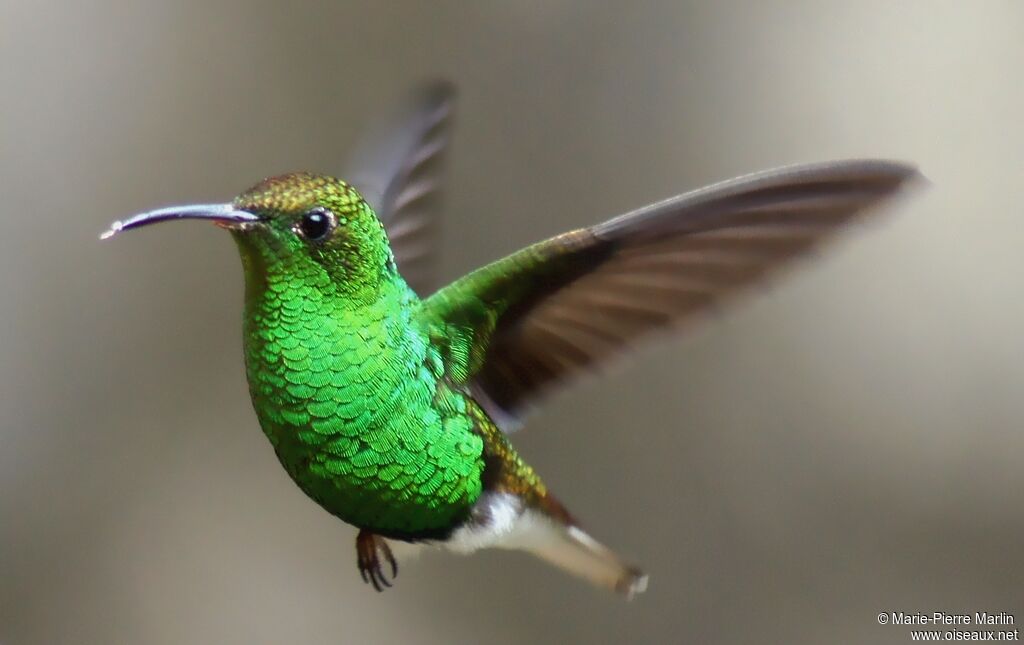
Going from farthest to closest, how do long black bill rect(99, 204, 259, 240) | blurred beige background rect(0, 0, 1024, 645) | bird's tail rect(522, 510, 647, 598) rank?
blurred beige background rect(0, 0, 1024, 645), bird's tail rect(522, 510, 647, 598), long black bill rect(99, 204, 259, 240)

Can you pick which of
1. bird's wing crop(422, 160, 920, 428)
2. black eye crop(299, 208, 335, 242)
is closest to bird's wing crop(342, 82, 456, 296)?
bird's wing crop(422, 160, 920, 428)

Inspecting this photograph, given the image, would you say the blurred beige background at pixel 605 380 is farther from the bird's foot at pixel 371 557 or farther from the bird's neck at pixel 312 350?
the bird's neck at pixel 312 350

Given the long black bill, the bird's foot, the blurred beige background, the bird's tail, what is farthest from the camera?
the blurred beige background

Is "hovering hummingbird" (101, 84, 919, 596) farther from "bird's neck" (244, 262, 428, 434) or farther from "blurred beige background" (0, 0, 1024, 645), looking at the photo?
"blurred beige background" (0, 0, 1024, 645)

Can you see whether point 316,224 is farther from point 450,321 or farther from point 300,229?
point 450,321

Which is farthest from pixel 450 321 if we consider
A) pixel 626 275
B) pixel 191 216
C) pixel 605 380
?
pixel 605 380

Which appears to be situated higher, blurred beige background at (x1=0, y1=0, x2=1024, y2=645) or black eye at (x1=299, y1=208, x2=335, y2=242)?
black eye at (x1=299, y1=208, x2=335, y2=242)

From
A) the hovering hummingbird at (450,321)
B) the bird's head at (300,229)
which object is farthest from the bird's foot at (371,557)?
the bird's head at (300,229)
